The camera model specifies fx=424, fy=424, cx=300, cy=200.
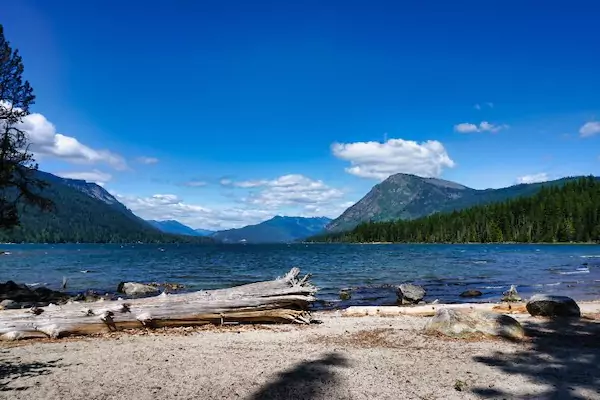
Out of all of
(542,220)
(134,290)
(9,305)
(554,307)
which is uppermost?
(542,220)

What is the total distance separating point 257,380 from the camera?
939 centimetres

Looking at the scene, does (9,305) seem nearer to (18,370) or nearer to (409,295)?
(18,370)

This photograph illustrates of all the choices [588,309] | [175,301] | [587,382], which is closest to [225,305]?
[175,301]

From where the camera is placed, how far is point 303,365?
1058cm

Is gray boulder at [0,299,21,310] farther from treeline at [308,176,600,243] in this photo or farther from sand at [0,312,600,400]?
treeline at [308,176,600,243]

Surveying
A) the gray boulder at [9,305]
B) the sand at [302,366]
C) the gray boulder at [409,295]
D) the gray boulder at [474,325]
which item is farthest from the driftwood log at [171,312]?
the gray boulder at [409,295]

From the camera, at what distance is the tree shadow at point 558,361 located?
341 inches

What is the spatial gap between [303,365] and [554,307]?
12.7 metres

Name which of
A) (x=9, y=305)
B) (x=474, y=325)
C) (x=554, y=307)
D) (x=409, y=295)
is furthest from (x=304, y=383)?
(x=9, y=305)

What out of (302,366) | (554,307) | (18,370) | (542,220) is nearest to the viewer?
(18,370)

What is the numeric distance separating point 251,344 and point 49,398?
5972 millimetres

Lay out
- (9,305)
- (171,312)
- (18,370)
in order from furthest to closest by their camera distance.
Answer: (9,305)
(171,312)
(18,370)

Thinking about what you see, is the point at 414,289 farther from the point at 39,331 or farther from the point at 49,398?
the point at 49,398

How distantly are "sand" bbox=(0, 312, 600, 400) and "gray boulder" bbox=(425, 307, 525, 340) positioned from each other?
477mm
